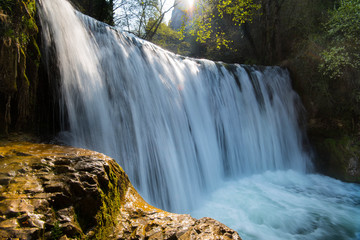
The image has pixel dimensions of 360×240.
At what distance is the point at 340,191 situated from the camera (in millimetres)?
6438

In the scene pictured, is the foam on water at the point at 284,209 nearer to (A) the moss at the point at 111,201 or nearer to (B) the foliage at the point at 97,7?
(A) the moss at the point at 111,201

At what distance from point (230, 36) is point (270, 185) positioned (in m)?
11.5

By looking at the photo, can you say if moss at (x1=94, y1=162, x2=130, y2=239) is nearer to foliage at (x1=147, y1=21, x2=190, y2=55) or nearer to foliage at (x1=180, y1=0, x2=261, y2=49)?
foliage at (x1=180, y1=0, x2=261, y2=49)

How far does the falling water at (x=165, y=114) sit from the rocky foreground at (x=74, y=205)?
158 cm

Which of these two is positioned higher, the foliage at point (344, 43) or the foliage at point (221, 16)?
the foliage at point (221, 16)

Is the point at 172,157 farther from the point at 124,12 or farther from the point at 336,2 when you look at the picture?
the point at 124,12

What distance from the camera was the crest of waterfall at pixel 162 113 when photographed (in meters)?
3.54

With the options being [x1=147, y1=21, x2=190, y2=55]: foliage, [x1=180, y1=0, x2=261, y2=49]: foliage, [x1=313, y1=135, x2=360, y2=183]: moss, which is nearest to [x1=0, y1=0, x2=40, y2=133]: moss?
[x1=180, y1=0, x2=261, y2=49]: foliage

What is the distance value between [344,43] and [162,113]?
26.1 feet

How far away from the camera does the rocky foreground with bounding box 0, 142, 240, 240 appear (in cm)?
126

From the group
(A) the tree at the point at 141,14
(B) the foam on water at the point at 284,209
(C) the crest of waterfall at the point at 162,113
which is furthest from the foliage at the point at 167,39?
(B) the foam on water at the point at 284,209

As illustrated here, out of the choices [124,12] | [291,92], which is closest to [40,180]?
[291,92]

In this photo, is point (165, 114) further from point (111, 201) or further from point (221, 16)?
point (221, 16)

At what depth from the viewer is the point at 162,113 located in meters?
5.03
